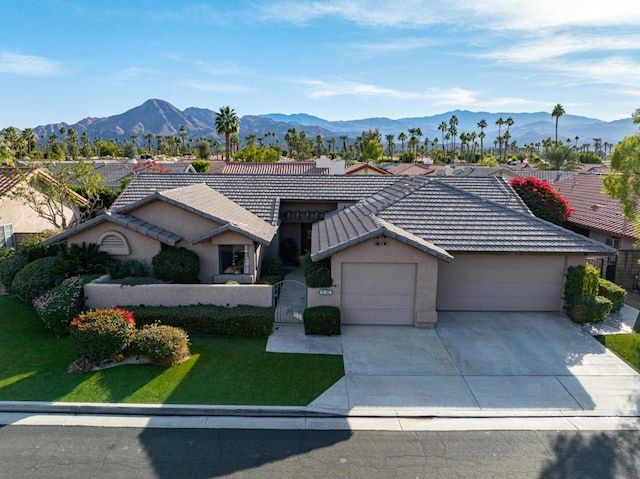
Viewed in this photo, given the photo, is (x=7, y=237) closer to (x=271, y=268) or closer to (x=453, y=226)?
(x=271, y=268)

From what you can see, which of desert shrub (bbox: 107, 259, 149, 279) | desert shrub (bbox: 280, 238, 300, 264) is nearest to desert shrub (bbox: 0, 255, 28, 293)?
desert shrub (bbox: 107, 259, 149, 279)

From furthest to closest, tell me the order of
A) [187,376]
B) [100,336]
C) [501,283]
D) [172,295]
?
[501,283], [172,295], [100,336], [187,376]

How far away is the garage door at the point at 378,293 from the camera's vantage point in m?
15.4

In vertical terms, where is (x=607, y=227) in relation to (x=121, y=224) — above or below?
below

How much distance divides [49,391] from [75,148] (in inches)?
4122

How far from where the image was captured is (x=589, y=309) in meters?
15.7

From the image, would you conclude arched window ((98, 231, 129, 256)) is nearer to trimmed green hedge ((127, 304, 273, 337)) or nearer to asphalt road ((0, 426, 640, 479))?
trimmed green hedge ((127, 304, 273, 337))

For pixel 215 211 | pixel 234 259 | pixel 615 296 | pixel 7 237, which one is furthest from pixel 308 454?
pixel 7 237

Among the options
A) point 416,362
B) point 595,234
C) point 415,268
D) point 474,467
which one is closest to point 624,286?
point 595,234

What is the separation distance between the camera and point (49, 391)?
11.4m

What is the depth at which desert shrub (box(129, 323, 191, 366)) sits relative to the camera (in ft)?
41.1

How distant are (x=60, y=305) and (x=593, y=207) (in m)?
25.9

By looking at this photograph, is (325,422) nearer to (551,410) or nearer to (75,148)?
(551,410)

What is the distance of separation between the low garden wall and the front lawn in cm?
1110
